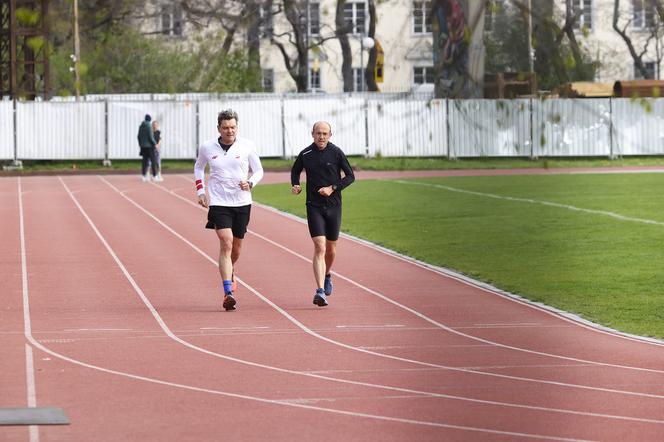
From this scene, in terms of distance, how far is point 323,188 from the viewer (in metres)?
14.1

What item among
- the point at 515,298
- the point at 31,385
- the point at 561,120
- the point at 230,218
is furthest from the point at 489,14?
the point at 515,298

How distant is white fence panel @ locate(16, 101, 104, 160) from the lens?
44281mm

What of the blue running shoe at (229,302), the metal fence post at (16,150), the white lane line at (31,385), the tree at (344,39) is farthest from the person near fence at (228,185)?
the metal fence post at (16,150)

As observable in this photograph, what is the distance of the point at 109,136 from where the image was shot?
44.8 meters

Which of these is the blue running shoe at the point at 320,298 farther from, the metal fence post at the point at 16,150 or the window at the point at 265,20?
the metal fence post at the point at 16,150

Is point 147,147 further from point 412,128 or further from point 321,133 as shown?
point 412,128

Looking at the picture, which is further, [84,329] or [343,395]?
[84,329]

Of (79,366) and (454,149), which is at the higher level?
(454,149)

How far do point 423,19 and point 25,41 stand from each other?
3.57 feet

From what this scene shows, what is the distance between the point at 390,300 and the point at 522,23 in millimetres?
10466

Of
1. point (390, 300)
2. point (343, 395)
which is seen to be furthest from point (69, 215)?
point (343, 395)

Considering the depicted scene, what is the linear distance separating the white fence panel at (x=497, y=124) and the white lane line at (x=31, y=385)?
4103 mm

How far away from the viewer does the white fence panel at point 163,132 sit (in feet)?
146

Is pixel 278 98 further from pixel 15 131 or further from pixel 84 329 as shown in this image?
pixel 84 329
